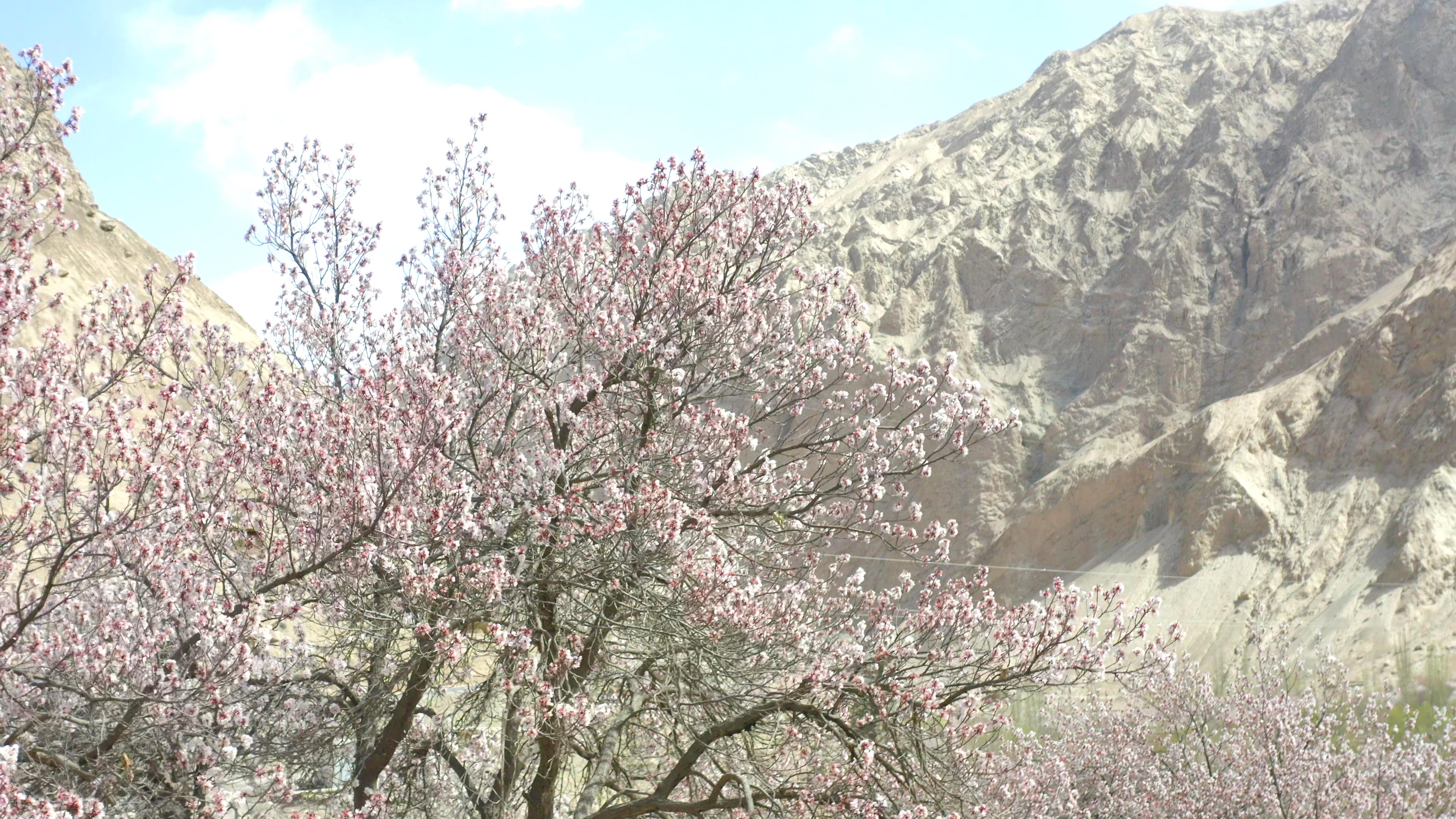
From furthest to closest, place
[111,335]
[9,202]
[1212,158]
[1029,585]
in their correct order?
1. [1212,158]
2. [1029,585]
3. [111,335]
4. [9,202]

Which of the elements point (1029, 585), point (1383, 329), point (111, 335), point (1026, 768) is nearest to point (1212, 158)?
point (1383, 329)

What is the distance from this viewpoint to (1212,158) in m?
58.6

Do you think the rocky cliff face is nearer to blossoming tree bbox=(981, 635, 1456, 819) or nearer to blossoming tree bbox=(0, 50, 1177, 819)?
blossoming tree bbox=(981, 635, 1456, 819)

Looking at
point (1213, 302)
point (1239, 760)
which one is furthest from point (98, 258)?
point (1213, 302)

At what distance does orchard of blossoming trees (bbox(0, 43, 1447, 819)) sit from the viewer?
529 centimetres

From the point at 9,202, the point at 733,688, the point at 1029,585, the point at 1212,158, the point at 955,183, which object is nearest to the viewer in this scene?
the point at 9,202

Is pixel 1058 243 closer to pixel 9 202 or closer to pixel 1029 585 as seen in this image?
pixel 1029 585

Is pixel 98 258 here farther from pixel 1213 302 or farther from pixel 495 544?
pixel 1213 302

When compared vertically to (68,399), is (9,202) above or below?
above

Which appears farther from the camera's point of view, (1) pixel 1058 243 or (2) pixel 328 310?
(1) pixel 1058 243

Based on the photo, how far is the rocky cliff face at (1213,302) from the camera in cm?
3906

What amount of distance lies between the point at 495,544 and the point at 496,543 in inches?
4.2

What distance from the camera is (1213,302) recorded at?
176 feet

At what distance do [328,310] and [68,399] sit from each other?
4344 mm
